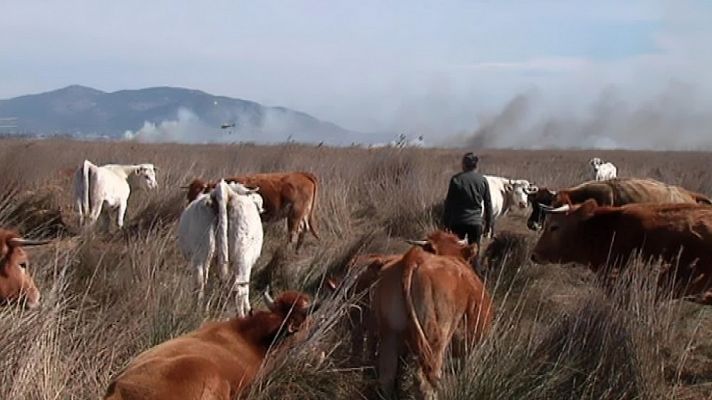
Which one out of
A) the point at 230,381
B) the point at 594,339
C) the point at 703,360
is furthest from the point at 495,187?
the point at 230,381

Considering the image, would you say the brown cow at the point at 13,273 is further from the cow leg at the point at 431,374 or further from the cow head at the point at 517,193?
the cow head at the point at 517,193

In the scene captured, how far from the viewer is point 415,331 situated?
253 inches

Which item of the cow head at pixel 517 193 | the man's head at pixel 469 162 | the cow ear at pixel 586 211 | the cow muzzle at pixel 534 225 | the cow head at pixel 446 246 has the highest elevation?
the man's head at pixel 469 162

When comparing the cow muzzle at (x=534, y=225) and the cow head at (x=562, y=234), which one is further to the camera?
the cow muzzle at (x=534, y=225)

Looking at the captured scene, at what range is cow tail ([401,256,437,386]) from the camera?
638 cm

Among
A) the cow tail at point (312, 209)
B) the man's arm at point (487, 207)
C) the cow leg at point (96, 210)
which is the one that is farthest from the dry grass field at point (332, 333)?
the cow tail at point (312, 209)

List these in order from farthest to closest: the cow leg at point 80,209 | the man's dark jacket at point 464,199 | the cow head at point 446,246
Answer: the cow leg at point 80,209
the man's dark jacket at point 464,199
the cow head at point 446,246

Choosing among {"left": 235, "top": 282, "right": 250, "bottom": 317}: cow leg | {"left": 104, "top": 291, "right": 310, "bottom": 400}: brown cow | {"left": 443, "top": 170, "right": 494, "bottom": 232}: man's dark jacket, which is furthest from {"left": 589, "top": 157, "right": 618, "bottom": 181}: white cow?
{"left": 104, "top": 291, "right": 310, "bottom": 400}: brown cow

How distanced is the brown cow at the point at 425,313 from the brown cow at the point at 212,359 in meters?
0.68

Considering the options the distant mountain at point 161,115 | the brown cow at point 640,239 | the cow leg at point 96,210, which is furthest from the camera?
the distant mountain at point 161,115

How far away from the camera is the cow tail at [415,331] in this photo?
6.38 m

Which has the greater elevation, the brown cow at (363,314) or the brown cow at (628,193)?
the brown cow at (628,193)

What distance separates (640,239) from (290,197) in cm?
876

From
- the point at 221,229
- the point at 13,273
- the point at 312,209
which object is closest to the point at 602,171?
the point at 312,209
